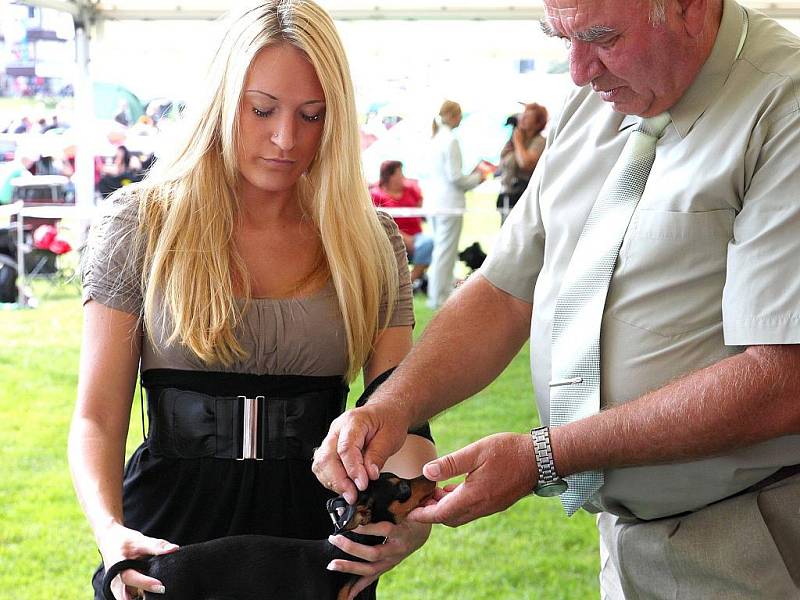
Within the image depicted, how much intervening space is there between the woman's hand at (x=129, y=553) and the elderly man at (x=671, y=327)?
0.28m

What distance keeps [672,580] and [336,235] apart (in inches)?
33.7

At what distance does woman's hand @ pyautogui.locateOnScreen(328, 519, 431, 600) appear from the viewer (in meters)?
1.63

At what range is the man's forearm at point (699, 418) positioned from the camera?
1448 millimetres

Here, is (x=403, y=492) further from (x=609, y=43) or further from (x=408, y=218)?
(x=408, y=218)

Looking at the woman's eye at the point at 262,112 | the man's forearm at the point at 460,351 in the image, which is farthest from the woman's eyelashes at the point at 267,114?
the man's forearm at the point at 460,351

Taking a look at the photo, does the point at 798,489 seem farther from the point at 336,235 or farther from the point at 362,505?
the point at 336,235

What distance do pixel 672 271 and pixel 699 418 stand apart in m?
0.22

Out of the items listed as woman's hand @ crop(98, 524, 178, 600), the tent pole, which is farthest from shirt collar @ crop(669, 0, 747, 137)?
the tent pole

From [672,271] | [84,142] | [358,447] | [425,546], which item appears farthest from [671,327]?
[84,142]

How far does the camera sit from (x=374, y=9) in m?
9.23

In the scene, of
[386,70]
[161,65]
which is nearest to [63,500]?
[161,65]

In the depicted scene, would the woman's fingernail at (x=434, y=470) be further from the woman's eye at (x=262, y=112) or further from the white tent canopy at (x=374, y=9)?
the white tent canopy at (x=374, y=9)

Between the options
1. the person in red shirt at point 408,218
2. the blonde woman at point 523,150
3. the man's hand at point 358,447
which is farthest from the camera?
the person in red shirt at point 408,218

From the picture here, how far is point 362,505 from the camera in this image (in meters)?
1.64
